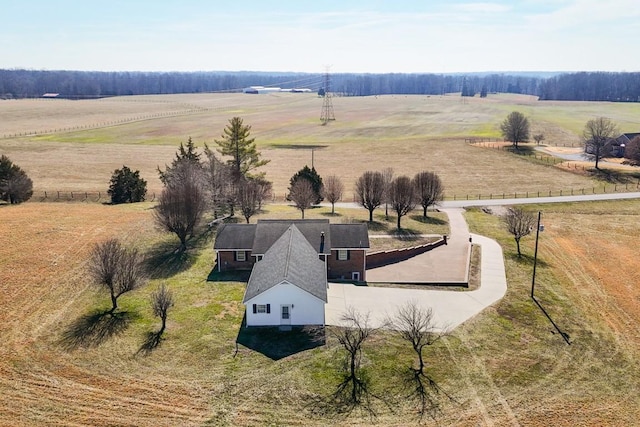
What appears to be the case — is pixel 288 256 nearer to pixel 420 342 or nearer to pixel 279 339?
pixel 279 339

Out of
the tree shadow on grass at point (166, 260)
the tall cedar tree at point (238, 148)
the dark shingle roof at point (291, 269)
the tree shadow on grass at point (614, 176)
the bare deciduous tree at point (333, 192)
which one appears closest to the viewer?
the dark shingle roof at point (291, 269)

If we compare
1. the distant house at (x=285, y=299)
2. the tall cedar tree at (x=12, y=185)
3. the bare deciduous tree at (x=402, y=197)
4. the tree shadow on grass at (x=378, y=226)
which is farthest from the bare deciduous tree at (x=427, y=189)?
the tall cedar tree at (x=12, y=185)

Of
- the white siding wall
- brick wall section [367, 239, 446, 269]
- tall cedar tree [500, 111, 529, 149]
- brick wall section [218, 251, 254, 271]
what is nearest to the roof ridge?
the white siding wall

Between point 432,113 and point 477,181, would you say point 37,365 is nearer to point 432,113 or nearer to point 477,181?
point 477,181

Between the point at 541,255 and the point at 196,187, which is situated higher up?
the point at 196,187

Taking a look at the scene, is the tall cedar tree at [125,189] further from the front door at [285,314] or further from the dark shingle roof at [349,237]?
the front door at [285,314]

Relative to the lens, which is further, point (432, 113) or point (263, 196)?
point (432, 113)

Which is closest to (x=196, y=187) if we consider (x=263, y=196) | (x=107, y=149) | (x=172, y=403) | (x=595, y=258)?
(x=263, y=196)
